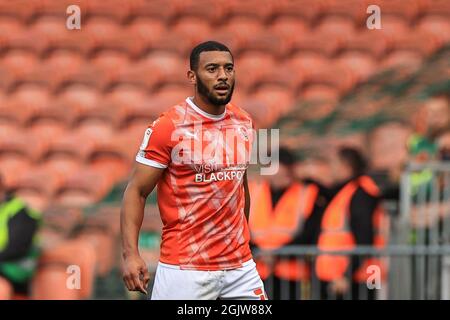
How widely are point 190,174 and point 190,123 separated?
9.6 inches

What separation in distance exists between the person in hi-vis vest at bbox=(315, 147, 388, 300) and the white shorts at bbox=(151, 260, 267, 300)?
2.77 m

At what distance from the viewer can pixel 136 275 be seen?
530 cm

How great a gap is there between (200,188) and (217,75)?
55 centimetres

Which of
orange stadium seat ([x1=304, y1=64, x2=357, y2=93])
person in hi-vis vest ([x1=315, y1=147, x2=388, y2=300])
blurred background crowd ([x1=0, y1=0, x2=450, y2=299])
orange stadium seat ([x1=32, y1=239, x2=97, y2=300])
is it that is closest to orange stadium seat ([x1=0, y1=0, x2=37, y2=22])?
blurred background crowd ([x1=0, y1=0, x2=450, y2=299])

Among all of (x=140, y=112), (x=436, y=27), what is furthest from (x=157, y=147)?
(x=436, y=27)

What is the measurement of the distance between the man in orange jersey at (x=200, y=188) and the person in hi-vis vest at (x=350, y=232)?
9.17 feet

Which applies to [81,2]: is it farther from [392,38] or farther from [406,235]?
[406,235]

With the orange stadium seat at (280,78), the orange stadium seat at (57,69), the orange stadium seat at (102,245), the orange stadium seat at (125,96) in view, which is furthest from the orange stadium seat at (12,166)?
the orange stadium seat at (280,78)

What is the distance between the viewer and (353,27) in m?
12.7

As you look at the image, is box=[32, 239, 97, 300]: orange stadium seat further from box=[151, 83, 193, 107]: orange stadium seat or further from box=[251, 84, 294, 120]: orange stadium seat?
box=[151, 83, 193, 107]: orange stadium seat

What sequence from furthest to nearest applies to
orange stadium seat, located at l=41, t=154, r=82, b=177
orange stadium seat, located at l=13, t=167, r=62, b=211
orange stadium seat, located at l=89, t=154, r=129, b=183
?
orange stadium seat, located at l=41, t=154, r=82, b=177 → orange stadium seat, located at l=89, t=154, r=129, b=183 → orange stadium seat, located at l=13, t=167, r=62, b=211

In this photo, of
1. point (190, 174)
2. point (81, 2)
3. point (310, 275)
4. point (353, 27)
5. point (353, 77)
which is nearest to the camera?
point (190, 174)

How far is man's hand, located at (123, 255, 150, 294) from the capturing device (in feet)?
17.4

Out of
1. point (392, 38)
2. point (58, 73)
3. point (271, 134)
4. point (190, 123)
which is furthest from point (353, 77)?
point (190, 123)
